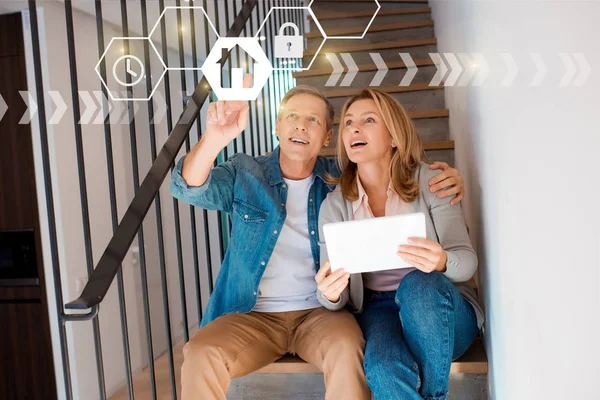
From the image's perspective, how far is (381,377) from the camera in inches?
45.1

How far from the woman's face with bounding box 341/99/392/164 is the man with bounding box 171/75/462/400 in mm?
113

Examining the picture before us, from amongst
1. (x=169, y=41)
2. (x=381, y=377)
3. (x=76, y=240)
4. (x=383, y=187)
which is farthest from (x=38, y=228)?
(x=381, y=377)

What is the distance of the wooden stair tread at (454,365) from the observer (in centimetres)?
133

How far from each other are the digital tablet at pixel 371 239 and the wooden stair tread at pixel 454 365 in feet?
1.05

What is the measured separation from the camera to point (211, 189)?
1439 millimetres

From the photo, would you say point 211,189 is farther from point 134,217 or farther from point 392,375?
point 392,375

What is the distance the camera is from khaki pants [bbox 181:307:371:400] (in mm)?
1214

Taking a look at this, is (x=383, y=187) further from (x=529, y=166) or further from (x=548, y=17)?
(x=548, y=17)

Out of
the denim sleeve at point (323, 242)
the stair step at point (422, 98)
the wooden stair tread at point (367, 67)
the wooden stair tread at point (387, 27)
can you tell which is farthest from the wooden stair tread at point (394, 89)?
the denim sleeve at point (323, 242)

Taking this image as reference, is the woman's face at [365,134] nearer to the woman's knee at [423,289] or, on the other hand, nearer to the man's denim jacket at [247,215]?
the man's denim jacket at [247,215]

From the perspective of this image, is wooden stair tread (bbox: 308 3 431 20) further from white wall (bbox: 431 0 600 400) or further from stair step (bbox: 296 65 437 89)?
white wall (bbox: 431 0 600 400)

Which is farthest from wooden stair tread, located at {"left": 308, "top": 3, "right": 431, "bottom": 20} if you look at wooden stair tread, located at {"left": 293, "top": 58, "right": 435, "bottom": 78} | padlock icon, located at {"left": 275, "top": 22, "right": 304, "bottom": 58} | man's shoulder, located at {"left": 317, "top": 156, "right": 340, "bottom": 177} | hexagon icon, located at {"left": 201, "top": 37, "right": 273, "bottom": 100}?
man's shoulder, located at {"left": 317, "top": 156, "right": 340, "bottom": 177}

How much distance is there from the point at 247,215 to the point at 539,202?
0.83 metres

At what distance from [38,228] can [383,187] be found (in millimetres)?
2046
